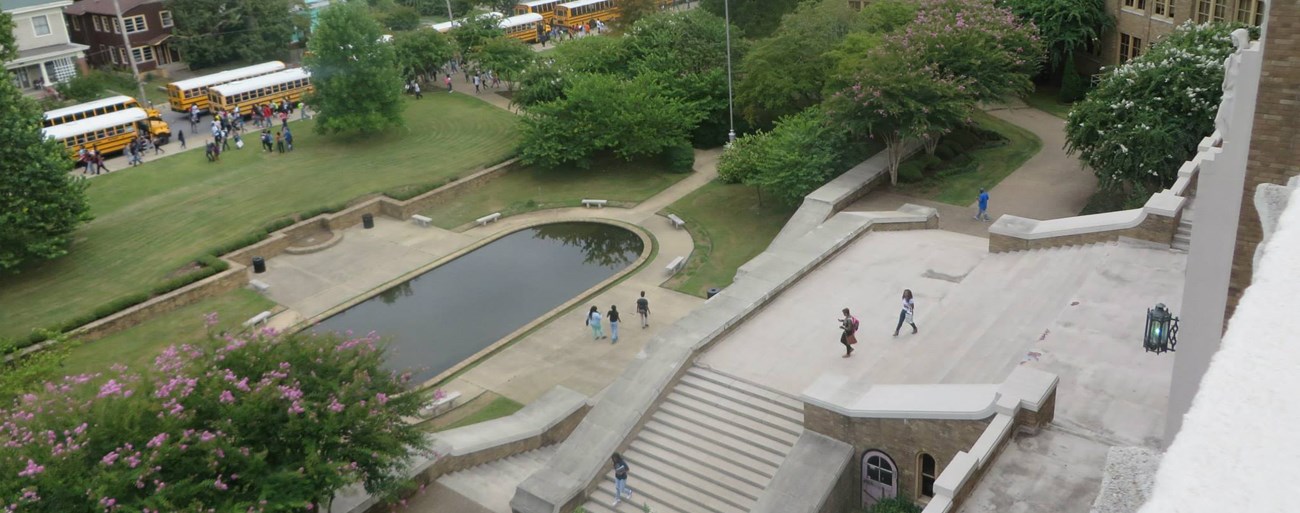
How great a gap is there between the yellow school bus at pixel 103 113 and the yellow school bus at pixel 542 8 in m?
29.5

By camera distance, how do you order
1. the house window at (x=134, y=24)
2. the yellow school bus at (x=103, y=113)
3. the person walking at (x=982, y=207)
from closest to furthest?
the person walking at (x=982, y=207) < the yellow school bus at (x=103, y=113) < the house window at (x=134, y=24)

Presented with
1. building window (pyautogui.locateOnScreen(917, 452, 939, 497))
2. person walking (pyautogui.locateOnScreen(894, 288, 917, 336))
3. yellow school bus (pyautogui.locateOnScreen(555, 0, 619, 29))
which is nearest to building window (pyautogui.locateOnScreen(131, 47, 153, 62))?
yellow school bus (pyautogui.locateOnScreen(555, 0, 619, 29))

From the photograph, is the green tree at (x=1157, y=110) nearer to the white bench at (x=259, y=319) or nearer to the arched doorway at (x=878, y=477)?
the arched doorway at (x=878, y=477)

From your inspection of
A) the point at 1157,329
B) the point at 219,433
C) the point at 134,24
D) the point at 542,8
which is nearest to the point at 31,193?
the point at 219,433

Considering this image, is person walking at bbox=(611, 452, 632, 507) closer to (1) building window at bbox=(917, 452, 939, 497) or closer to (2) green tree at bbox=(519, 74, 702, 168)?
(1) building window at bbox=(917, 452, 939, 497)

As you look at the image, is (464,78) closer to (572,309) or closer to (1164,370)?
(572,309)

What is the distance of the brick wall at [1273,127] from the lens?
34.9 ft

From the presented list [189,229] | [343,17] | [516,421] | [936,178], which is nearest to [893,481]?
[516,421]

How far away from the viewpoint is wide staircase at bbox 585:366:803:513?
1945 centimetres

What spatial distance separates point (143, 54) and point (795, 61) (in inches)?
1711

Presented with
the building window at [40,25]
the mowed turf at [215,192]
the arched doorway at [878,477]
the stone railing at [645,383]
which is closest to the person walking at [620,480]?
the stone railing at [645,383]

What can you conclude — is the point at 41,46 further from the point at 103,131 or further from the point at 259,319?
the point at 259,319

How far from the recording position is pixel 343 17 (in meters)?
45.9

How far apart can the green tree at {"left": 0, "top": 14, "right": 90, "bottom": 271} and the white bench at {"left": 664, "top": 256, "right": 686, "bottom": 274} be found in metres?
19.6
